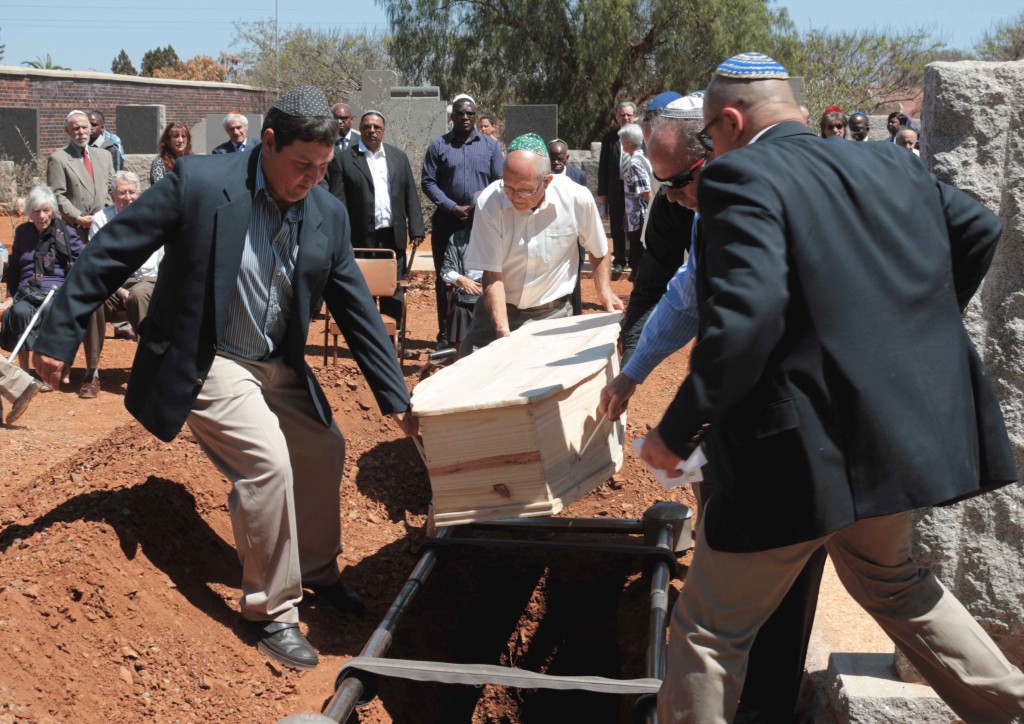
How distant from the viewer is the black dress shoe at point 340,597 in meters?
4.27

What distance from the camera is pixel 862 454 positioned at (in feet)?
7.94

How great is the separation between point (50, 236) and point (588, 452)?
5599 millimetres

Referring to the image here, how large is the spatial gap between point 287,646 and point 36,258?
5201mm

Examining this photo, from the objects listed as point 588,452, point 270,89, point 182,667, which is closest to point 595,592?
point 588,452

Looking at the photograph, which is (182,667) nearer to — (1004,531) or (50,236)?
(1004,531)

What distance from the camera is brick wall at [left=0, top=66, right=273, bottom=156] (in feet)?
87.8

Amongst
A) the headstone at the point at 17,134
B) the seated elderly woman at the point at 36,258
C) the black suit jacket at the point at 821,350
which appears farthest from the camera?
the headstone at the point at 17,134

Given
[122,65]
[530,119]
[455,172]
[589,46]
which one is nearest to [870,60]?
[589,46]

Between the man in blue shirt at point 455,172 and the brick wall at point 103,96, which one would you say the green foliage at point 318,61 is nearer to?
the brick wall at point 103,96

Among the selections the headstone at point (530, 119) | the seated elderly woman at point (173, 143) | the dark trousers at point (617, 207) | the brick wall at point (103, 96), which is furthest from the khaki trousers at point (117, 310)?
the brick wall at point (103, 96)

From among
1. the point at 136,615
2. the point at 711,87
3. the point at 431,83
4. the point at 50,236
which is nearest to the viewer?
the point at 711,87

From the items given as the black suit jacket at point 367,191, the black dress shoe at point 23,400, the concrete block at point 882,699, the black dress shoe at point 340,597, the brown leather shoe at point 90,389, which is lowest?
the brown leather shoe at point 90,389

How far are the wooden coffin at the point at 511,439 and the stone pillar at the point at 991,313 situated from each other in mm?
1119

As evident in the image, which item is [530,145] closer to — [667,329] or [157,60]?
[667,329]
